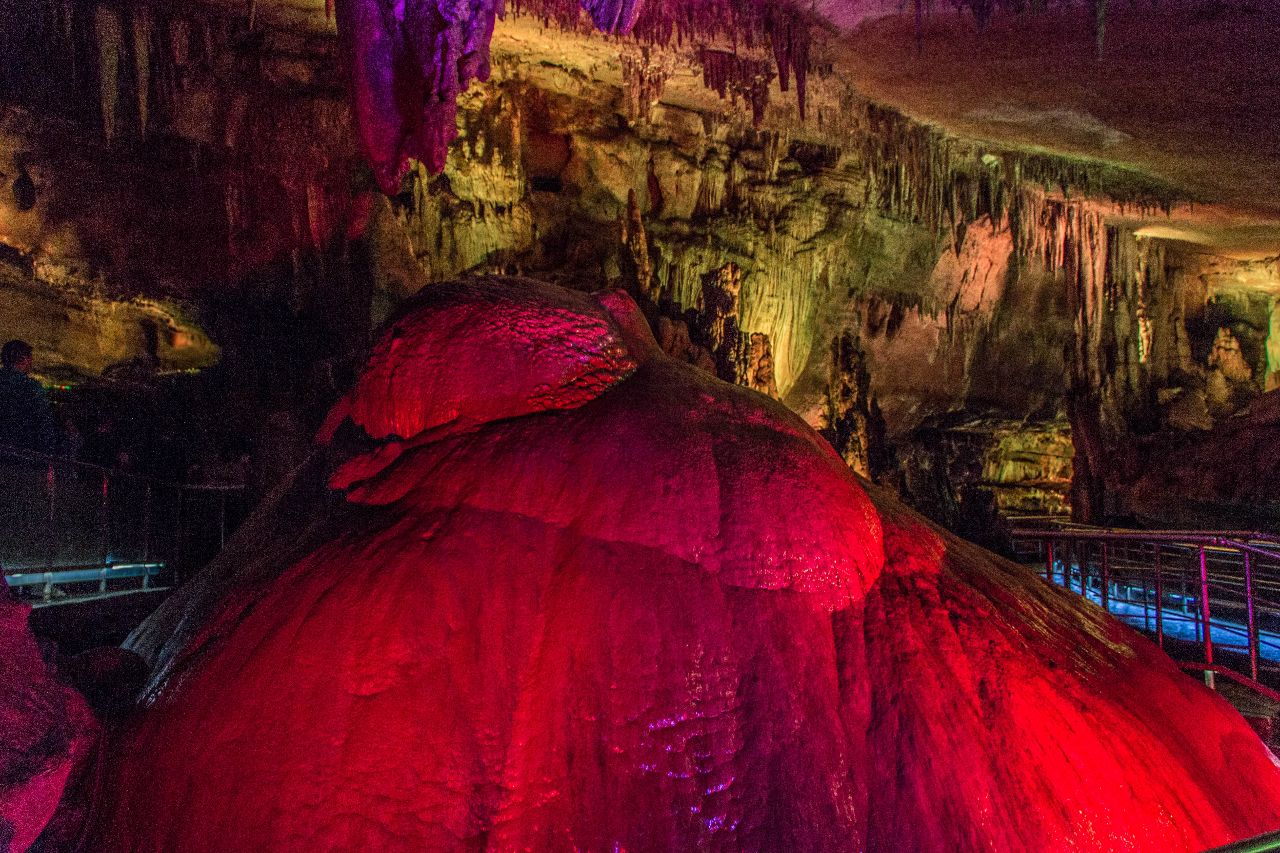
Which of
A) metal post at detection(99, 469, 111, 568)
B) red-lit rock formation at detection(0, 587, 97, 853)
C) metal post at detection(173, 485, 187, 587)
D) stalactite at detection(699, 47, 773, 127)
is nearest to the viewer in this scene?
red-lit rock formation at detection(0, 587, 97, 853)

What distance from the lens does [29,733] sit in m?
2.97

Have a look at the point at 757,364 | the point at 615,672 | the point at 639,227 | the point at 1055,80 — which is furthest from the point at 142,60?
the point at 1055,80

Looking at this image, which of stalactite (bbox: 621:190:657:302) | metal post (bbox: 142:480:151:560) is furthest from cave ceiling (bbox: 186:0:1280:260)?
metal post (bbox: 142:480:151:560)

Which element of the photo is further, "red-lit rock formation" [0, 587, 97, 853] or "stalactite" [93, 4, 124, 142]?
"stalactite" [93, 4, 124, 142]

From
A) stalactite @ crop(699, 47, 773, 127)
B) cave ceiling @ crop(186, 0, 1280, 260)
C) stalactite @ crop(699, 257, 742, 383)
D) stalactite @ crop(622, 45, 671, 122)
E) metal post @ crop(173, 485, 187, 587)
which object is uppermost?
stalactite @ crop(622, 45, 671, 122)

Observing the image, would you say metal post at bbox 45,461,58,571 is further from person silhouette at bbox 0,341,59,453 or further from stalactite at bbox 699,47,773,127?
stalactite at bbox 699,47,773,127

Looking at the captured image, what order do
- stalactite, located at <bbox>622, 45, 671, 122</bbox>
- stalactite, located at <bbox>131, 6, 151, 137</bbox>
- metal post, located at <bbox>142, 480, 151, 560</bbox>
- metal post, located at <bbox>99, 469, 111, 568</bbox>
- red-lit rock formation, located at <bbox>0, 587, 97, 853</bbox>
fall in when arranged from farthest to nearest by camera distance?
stalactite, located at <bbox>622, 45, 671, 122</bbox> < stalactite, located at <bbox>131, 6, 151, 137</bbox> < metal post, located at <bbox>142, 480, 151, 560</bbox> < metal post, located at <bbox>99, 469, 111, 568</bbox> < red-lit rock formation, located at <bbox>0, 587, 97, 853</bbox>

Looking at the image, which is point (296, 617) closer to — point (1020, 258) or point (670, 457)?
point (670, 457)

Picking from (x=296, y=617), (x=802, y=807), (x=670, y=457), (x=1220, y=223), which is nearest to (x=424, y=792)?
(x=296, y=617)

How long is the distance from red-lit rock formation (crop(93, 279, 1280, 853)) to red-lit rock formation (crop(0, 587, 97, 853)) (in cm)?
21

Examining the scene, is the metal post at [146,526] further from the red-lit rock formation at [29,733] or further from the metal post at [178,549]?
the red-lit rock formation at [29,733]

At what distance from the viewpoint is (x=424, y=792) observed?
9.44 feet

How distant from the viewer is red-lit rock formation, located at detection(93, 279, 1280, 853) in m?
2.94

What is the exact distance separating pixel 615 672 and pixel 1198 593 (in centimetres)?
552
